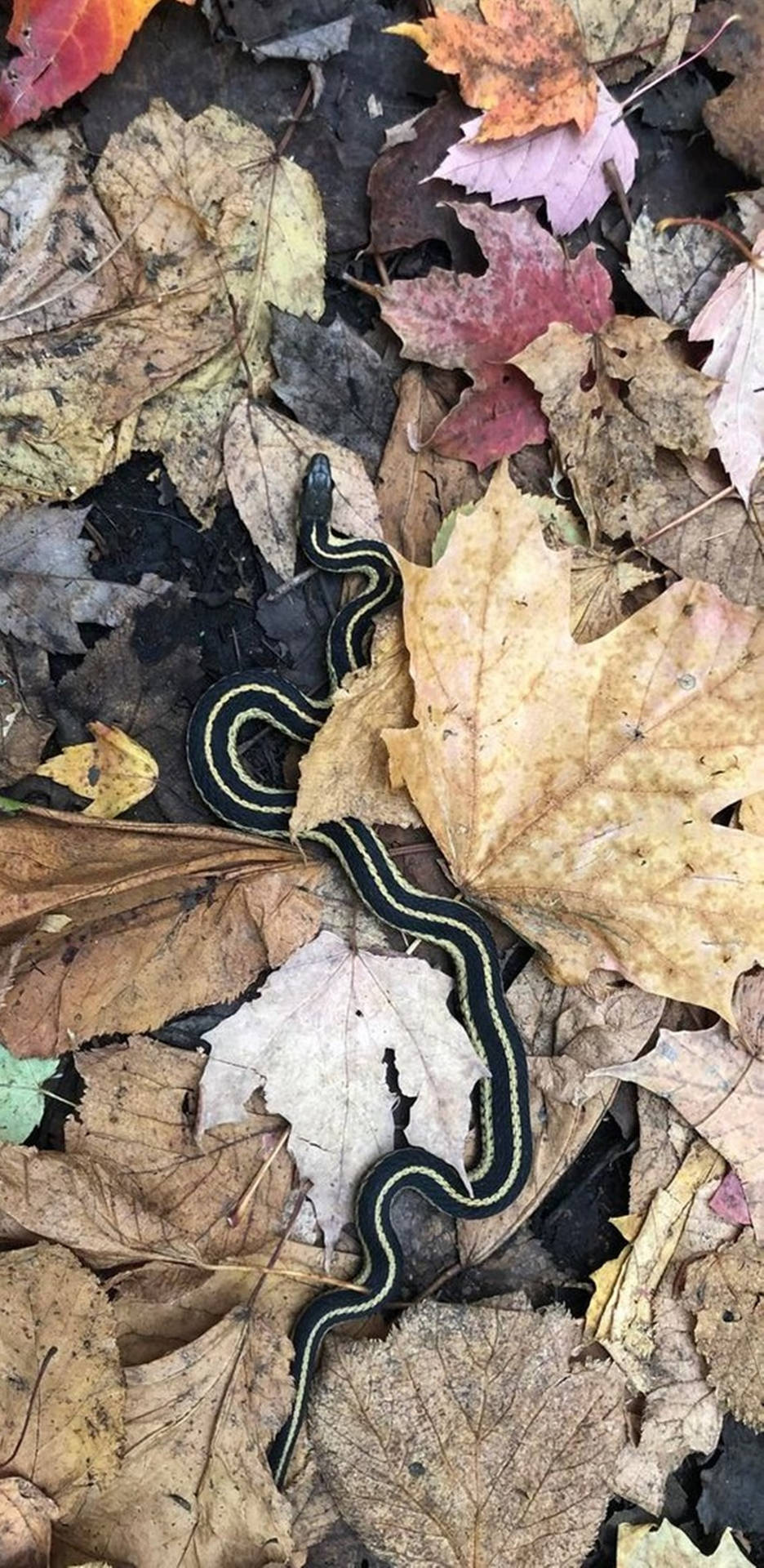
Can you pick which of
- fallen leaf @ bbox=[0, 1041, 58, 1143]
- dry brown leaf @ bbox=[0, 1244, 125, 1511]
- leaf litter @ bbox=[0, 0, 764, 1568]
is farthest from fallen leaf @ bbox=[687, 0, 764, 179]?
dry brown leaf @ bbox=[0, 1244, 125, 1511]

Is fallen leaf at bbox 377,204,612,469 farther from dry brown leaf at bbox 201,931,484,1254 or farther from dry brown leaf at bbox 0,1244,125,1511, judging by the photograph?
dry brown leaf at bbox 0,1244,125,1511

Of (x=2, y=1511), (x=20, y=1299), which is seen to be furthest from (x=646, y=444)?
(x=2, y=1511)

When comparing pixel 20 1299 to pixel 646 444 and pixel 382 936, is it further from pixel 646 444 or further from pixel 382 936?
pixel 646 444

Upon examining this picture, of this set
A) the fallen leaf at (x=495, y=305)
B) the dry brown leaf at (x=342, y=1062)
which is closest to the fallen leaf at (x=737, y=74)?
the fallen leaf at (x=495, y=305)

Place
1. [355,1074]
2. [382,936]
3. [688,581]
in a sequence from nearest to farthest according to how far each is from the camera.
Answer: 1. [688,581]
2. [355,1074]
3. [382,936]

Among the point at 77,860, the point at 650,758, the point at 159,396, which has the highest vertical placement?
the point at 159,396

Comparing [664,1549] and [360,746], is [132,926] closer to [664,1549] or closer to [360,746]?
[360,746]

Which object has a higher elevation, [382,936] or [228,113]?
[228,113]

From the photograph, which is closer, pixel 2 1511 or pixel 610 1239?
pixel 2 1511
